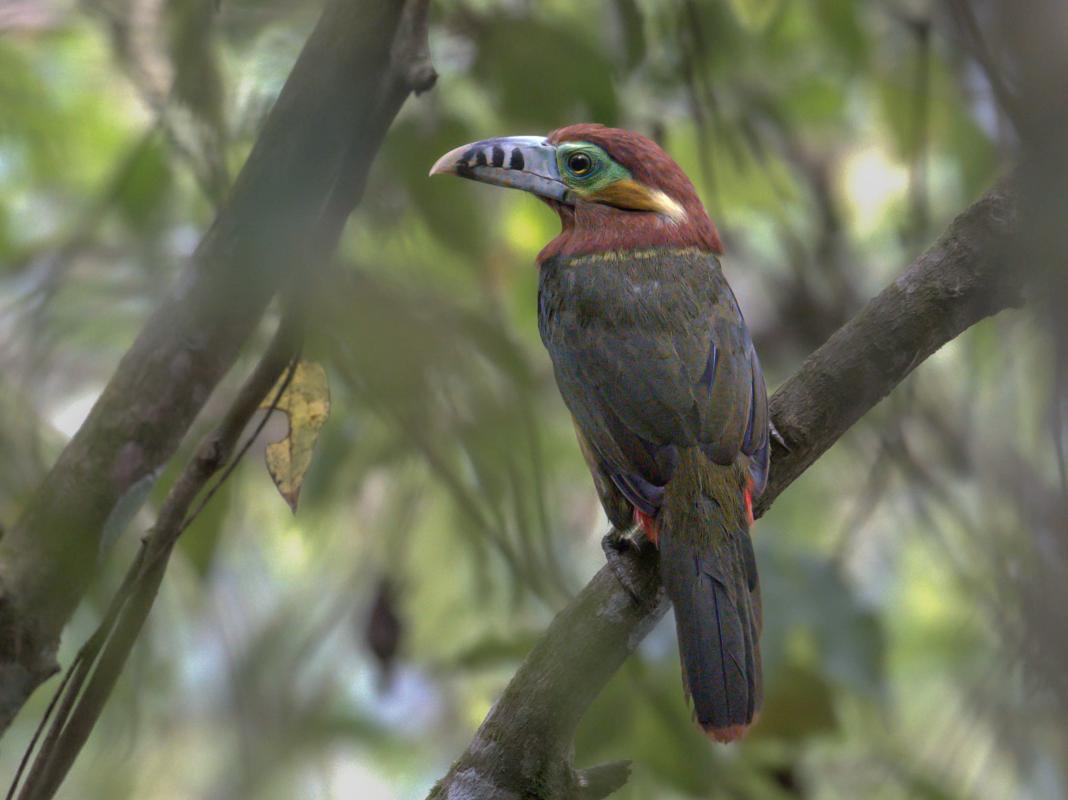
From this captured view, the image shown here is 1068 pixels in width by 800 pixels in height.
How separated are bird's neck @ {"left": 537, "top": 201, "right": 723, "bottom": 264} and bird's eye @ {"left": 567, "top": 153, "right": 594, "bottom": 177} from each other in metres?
0.08

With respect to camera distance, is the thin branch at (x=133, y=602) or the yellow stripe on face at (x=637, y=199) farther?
the yellow stripe on face at (x=637, y=199)

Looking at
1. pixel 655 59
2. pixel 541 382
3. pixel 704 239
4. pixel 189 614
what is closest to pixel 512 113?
pixel 704 239

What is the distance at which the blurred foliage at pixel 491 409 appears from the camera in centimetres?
278

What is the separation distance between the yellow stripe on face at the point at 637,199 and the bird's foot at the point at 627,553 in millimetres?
885

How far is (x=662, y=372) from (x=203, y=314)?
976 mm

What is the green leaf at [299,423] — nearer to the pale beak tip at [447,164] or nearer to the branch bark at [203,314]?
the branch bark at [203,314]

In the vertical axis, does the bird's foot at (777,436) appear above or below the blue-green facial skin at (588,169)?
below

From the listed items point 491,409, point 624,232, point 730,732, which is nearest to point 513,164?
point 624,232

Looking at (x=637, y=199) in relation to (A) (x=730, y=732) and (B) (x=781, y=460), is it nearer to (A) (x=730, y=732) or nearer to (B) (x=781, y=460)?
(B) (x=781, y=460)

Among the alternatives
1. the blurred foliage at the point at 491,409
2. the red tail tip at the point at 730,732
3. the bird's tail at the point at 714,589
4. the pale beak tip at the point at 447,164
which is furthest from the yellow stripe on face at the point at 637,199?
the red tail tip at the point at 730,732

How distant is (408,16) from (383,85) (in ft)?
0.44

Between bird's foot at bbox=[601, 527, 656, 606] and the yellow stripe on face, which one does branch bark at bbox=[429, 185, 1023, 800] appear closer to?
bird's foot at bbox=[601, 527, 656, 606]

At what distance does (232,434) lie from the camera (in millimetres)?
2102

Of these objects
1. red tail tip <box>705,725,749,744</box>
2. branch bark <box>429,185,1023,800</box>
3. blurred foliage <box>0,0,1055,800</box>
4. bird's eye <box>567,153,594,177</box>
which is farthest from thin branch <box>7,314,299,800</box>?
bird's eye <box>567,153,594,177</box>
